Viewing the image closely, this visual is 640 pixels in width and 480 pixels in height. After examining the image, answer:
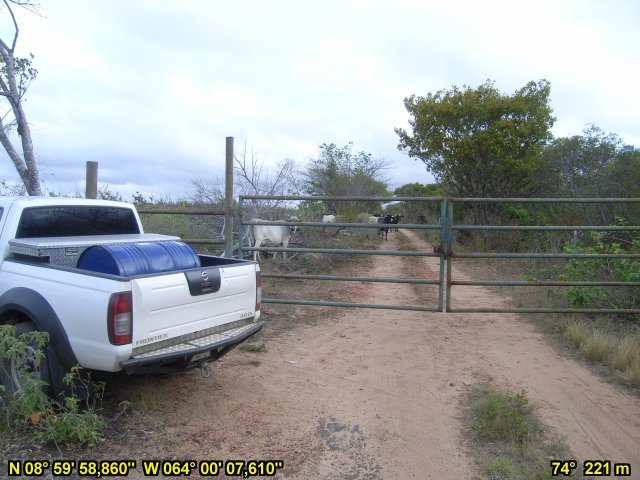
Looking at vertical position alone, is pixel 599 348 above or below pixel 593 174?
below

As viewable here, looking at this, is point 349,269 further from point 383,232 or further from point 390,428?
point 383,232

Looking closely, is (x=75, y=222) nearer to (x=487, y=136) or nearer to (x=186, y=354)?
(x=186, y=354)

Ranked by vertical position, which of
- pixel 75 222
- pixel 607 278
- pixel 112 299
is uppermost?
pixel 75 222

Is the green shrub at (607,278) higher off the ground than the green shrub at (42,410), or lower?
higher

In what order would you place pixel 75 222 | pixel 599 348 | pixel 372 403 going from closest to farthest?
pixel 372 403, pixel 75 222, pixel 599 348

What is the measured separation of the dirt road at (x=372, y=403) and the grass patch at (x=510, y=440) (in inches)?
4.8

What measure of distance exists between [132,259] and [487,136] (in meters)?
14.0

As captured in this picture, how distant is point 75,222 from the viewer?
16.5ft

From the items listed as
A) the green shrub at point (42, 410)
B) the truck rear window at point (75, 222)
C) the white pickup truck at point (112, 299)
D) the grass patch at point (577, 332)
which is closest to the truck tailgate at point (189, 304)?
the white pickup truck at point (112, 299)

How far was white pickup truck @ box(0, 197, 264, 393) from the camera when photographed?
342 cm

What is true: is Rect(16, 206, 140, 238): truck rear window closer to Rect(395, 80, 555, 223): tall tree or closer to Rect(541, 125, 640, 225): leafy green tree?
Rect(541, 125, 640, 225): leafy green tree

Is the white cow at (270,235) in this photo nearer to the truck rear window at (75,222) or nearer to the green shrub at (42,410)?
the truck rear window at (75,222)

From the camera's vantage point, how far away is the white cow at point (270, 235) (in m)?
10.8

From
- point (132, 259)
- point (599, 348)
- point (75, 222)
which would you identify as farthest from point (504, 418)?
point (75, 222)
